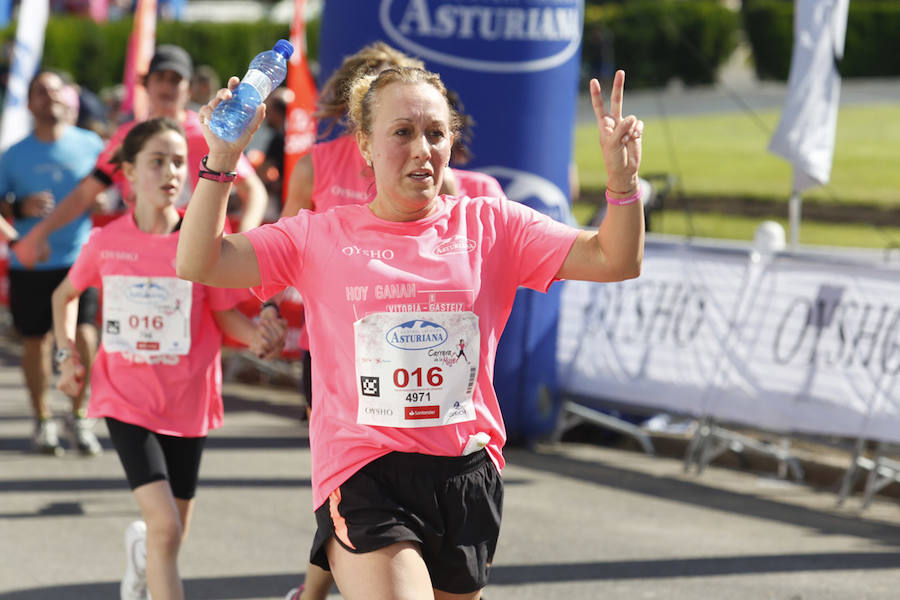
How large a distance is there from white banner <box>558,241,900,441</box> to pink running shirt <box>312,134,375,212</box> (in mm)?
3485

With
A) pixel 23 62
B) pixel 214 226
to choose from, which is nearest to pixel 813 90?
pixel 214 226

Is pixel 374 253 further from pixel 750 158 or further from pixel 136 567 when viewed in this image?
pixel 750 158

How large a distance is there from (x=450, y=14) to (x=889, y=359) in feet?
10.2

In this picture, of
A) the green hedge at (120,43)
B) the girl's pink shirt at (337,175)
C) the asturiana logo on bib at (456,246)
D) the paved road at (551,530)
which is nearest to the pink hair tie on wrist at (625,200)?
the asturiana logo on bib at (456,246)

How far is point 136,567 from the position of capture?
4.95 m

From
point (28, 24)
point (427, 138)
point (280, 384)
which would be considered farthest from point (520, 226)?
point (28, 24)

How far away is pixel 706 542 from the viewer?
263 inches

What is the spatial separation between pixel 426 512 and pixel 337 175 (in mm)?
2134

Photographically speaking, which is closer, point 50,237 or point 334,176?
point 334,176

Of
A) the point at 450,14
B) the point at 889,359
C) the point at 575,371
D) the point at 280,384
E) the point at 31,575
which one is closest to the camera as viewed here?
the point at 31,575

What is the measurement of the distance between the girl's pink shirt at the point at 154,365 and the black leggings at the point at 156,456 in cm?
4

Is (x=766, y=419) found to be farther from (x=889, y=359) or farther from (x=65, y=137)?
(x=65, y=137)

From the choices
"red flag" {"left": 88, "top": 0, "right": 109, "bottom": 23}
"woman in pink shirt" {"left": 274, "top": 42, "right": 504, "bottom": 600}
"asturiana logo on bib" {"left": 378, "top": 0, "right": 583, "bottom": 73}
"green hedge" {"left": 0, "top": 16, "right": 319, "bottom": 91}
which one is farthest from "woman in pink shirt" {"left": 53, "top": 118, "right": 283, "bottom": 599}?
"red flag" {"left": 88, "top": 0, "right": 109, "bottom": 23}

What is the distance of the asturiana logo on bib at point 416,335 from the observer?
3402 mm
